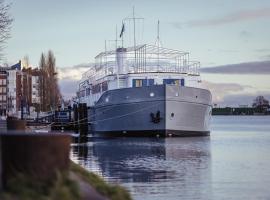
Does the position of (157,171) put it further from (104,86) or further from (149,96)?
(104,86)

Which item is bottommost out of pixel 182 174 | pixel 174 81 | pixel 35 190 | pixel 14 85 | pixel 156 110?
pixel 182 174

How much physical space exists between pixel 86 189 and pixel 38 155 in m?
1.55

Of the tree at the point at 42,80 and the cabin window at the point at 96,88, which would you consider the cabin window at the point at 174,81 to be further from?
the tree at the point at 42,80

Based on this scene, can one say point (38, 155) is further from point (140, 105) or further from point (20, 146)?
point (140, 105)

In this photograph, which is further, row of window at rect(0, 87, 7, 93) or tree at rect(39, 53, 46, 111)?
row of window at rect(0, 87, 7, 93)

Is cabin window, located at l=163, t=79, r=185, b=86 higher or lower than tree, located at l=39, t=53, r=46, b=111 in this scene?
lower

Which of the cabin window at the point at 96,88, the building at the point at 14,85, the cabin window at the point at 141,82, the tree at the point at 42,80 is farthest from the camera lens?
the building at the point at 14,85

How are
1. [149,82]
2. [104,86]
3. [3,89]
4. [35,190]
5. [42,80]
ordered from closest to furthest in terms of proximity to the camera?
1. [35,190]
2. [149,82]
3. [104,86]
4. [42,80]
5. [3,89]

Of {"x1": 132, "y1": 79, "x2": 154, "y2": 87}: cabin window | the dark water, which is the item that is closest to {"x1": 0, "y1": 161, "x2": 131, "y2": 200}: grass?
the dark water

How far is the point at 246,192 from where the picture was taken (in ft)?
60.2

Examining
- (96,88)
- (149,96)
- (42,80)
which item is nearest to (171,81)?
(149,96)

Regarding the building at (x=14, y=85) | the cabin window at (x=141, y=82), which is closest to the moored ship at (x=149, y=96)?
the cabin window at (x=141, y=82)

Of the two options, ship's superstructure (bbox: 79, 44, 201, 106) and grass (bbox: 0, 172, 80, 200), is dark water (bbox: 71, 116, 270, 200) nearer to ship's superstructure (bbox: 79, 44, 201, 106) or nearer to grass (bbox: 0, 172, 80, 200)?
grass (bbox: 0, 172, 80, 200)

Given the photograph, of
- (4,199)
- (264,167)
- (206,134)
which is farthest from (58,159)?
(206,134)
